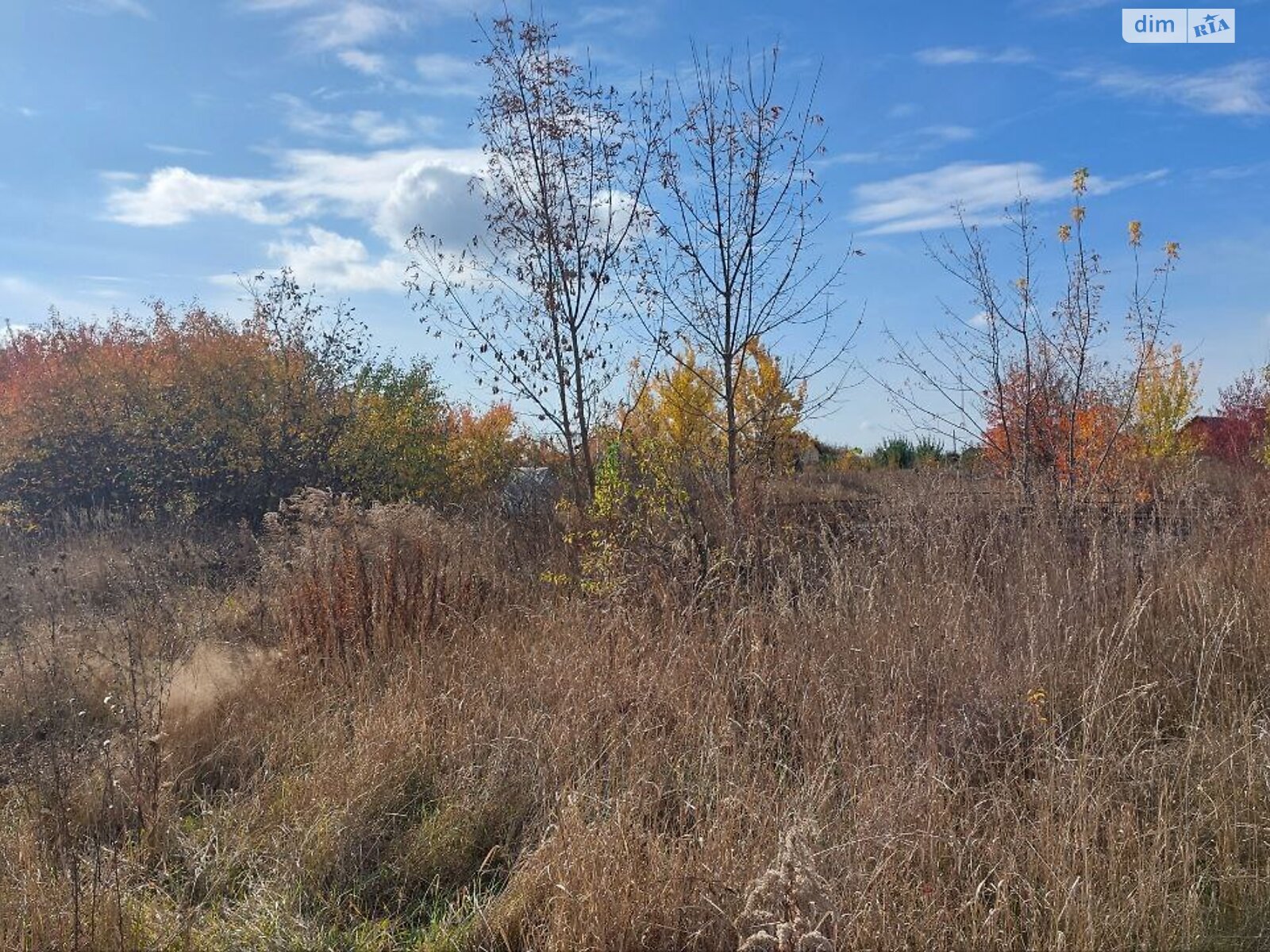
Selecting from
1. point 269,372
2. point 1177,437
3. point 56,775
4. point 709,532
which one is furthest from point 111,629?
point 1177,437

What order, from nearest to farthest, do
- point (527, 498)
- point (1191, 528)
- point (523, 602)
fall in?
point (1191, 528), point (523, 602), point (527, 498)

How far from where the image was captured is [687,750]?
Answer: 13.8 feet

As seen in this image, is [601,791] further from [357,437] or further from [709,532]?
[357,437]

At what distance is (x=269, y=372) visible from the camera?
13.7 metres

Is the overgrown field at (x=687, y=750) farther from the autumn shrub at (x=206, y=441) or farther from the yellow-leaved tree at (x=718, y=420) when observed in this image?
the autumn shrub at (x=206, y=441)

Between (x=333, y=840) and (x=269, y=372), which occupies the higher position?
(x=269, y=372)

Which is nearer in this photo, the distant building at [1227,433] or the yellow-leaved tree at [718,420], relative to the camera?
the yellow-leaved tree at [718,420]

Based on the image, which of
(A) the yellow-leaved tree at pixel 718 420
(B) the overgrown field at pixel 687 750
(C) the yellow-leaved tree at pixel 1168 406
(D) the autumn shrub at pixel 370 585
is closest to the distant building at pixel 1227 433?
(C) the yellow-leaved tree at pixel 1168 406

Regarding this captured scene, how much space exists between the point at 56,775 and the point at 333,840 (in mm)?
989

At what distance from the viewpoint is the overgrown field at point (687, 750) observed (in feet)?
10.4

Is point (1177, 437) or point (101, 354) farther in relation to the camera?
point (1177, 437)

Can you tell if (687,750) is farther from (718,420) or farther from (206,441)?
(206,441)

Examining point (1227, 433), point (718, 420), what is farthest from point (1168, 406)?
point (718, 420)

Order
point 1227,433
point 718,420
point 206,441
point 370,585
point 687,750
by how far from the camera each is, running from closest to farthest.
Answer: point 687,750 < point 370,585 < point 718,420 < point 206,441 < point 1227,433
